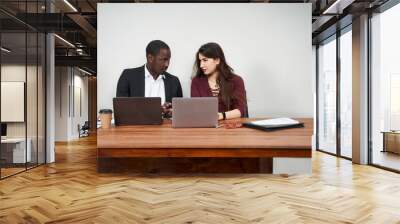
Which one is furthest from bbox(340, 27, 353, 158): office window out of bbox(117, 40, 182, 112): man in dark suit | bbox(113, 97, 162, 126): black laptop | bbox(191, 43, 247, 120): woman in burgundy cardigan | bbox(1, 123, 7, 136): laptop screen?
bbox(1, 123, 7, 136): laptop screen

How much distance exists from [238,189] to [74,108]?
12.0 meters

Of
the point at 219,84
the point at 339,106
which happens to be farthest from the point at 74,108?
the point at 219,84

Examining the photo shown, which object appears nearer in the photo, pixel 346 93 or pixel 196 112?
pixel 196 112

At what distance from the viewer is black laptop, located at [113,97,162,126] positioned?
372cm

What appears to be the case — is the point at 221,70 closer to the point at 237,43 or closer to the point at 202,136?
the point at 237,43

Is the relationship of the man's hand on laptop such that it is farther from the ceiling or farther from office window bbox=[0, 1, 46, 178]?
office window bbox=[0, 1, 46, 178]

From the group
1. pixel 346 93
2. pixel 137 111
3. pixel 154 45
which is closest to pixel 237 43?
pixel 154 45

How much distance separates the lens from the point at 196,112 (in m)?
3.75

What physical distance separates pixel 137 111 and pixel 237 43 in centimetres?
237

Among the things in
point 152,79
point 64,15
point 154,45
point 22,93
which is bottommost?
point 22,93

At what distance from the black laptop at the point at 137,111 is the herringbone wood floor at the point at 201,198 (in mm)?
826

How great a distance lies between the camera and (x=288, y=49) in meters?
5.54

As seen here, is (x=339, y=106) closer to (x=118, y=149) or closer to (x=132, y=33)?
(x=132, y=33)

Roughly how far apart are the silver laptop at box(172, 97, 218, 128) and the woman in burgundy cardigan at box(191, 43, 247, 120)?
1.11 metres
